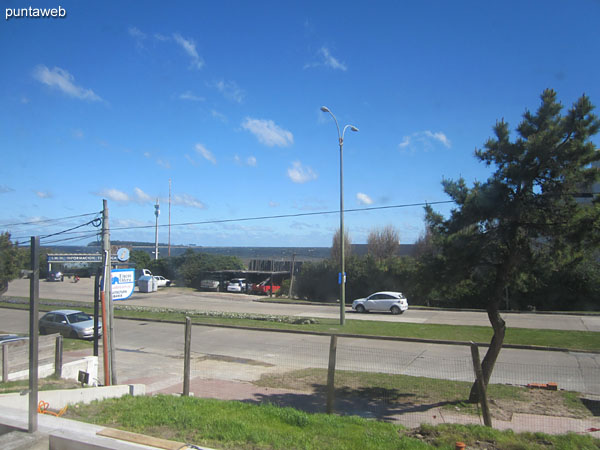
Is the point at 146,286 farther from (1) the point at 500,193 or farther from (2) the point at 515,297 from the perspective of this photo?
(1) the point at 500,193

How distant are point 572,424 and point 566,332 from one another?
44.8ft

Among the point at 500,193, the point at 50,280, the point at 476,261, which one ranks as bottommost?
the point at 50,280

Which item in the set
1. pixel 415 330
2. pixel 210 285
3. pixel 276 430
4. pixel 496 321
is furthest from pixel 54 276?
pixel 276 430

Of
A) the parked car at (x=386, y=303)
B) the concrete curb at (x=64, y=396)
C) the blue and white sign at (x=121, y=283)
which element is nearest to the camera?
the concrete curb at (x=64, y=396)

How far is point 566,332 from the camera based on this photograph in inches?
766

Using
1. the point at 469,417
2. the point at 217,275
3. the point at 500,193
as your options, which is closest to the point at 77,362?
the point at 469,417

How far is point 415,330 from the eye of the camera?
2086 cm

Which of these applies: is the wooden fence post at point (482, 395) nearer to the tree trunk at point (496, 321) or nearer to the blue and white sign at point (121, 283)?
the tree trunk at point (496, 321)

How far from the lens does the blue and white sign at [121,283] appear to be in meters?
13.1

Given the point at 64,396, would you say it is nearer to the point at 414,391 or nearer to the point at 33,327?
the point at 33,327

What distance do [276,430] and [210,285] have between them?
4895 cm

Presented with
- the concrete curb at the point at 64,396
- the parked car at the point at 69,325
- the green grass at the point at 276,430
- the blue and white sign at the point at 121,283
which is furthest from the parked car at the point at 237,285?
the green grass at the point at 276,430

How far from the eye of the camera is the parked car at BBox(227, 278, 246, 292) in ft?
171

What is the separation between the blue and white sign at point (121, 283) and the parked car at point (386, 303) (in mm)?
20066
